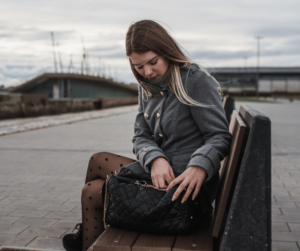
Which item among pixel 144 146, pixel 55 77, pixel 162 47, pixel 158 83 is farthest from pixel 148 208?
pixel 55 77

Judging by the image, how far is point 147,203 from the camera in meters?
1.84

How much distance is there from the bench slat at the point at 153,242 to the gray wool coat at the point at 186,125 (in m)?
0.36

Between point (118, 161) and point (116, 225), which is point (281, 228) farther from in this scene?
point (116, 225)

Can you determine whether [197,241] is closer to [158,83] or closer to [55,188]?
[158,83]

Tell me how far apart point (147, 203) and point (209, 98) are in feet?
2.12

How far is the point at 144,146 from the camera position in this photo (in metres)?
2.22

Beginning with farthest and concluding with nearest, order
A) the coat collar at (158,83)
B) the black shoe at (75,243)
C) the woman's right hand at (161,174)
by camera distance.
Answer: the black shoe at (75,243)
the coat collar at (158,83)
the woman's right hand at (161,174)

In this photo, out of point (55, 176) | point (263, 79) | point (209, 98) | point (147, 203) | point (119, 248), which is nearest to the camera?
point (119, 248)

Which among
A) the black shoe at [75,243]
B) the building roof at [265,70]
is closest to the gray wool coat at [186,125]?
the black shoe at [75,243]

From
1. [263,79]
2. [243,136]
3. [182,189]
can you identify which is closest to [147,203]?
[182,189]

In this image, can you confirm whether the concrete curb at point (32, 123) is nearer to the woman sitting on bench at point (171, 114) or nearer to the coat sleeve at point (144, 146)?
the coat sleeve at point (144, 146)

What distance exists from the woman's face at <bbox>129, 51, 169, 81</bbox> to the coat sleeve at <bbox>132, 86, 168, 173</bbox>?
323 millimetres

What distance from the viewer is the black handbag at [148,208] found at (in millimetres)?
1815

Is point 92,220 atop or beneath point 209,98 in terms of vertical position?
beneath
